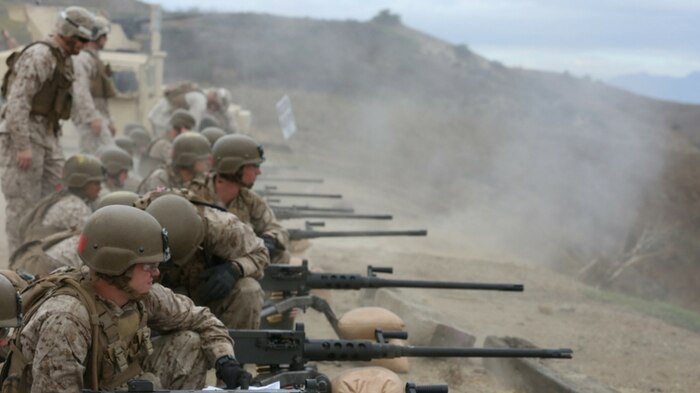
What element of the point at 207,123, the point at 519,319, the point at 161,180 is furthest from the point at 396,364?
the point at 207,123

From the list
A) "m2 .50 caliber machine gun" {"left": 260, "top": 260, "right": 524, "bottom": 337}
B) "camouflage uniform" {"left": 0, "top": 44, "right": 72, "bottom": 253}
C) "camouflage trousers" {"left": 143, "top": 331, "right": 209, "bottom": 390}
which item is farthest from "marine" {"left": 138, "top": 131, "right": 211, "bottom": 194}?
"camouflage trousers" {"left": 143, "top": 331, "right": 209, "bottom": 390}

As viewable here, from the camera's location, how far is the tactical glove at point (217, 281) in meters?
5.46

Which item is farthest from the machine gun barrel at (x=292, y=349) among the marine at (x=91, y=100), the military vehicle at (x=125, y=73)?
the military vehicle at (x=125, y=73)

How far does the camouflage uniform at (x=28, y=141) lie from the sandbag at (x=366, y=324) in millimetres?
2307

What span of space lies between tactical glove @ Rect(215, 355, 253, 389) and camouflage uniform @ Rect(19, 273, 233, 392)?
8 centimetres

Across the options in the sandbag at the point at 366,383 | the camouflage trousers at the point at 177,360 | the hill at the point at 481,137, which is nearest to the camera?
the camouflage trousers at the point at 177,360

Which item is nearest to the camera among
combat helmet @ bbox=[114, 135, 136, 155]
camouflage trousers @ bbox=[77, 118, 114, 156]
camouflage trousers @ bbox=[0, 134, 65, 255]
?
camouflage trousers @ bbox=[0, 134, 65, 255]

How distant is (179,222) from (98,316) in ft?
3.80

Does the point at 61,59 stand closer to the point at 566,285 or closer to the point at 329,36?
the point at 566,285

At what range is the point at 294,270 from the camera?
6.67 meters

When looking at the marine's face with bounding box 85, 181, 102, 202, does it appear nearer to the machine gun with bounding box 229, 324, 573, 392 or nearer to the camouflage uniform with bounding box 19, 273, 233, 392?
the machine gun with bounding box 229, 324, 573, 392

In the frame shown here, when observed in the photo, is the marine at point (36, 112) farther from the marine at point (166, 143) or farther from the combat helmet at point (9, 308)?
the combat helmet at point (9, 308)

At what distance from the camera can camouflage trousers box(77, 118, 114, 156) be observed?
960 centimetres

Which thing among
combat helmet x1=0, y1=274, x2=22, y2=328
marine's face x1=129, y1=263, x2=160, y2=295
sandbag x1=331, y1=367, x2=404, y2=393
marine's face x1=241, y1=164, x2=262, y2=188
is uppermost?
marine's face x1=241, y1=164, x2=262, y2=188
